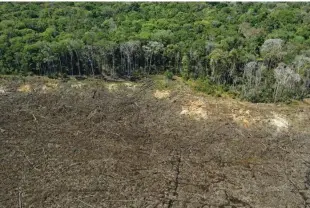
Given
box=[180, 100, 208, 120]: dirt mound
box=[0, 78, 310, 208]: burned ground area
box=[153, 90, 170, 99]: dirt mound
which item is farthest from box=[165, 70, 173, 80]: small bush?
box=[180, 100, 208, 120]: dirt mound

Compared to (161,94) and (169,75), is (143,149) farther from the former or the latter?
(169,75)

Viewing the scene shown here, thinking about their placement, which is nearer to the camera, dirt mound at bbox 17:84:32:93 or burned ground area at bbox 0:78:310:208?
burned ground area at bbox 0:78:310:208

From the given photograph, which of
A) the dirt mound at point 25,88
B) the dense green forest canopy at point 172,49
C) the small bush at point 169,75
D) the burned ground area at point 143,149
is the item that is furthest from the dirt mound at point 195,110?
the dirt mound at point 25,88

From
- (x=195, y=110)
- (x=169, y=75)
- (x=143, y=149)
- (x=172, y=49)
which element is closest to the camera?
(x=143, y=149)

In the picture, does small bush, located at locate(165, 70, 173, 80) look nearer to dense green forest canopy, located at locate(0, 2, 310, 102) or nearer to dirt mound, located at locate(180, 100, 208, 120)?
dense green forest canopy, located at locate(0, 2, 310, 102)

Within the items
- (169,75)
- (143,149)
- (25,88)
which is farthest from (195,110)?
(25,88)

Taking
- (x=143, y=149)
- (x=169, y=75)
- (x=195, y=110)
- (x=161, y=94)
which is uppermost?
(x=169, y=75)

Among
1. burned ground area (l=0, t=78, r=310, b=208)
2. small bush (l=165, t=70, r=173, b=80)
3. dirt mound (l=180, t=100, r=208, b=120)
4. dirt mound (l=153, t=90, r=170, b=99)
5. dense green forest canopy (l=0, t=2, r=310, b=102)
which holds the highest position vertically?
dense green forest canopy (l=0, t=2, r=310, b=102)
